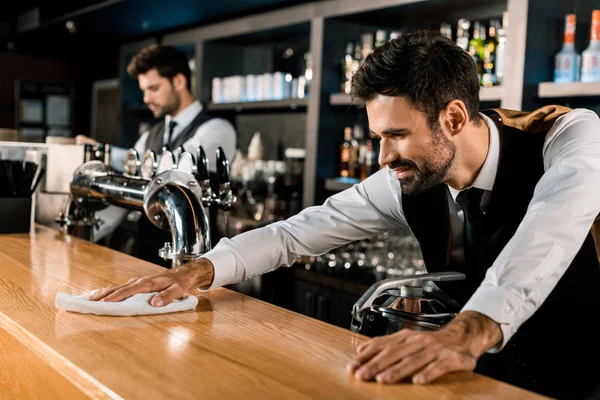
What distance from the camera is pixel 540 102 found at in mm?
2785

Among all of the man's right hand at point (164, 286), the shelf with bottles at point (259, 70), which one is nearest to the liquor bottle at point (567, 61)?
the shelf with bottles at point (259, 70)

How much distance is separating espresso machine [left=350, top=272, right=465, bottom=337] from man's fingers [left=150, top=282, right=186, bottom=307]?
1.14 feet

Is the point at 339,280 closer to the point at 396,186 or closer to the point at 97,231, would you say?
the point at 97,231

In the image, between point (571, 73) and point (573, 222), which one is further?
point (571, 73)

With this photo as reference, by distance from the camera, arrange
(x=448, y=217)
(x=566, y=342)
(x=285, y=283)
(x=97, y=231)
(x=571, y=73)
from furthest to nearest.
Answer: (x=285, y=283)
(x=571, y=73)
(x=97, y=231)
(x=448, y=217)
(x=566, y=342)

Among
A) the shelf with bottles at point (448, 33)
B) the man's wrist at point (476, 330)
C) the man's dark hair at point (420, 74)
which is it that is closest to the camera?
the man's wrist at point (476, 330)

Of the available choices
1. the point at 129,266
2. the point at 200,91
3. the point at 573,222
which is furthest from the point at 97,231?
the point at 200,91

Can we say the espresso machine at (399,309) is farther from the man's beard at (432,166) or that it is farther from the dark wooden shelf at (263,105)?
the dark wooden shelf at (263,105)

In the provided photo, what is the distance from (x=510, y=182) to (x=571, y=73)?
4.39 ft

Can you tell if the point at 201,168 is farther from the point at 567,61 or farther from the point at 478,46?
the point at 478,46

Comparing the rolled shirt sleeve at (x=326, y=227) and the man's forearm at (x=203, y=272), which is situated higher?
the rolled shirt sleeve at (x=326, y=227)

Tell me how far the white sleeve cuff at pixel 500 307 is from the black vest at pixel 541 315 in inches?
17.2

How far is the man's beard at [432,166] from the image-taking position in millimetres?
1470

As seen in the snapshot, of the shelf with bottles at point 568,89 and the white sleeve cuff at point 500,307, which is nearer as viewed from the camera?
the white sleeve cuff at point 500,307
